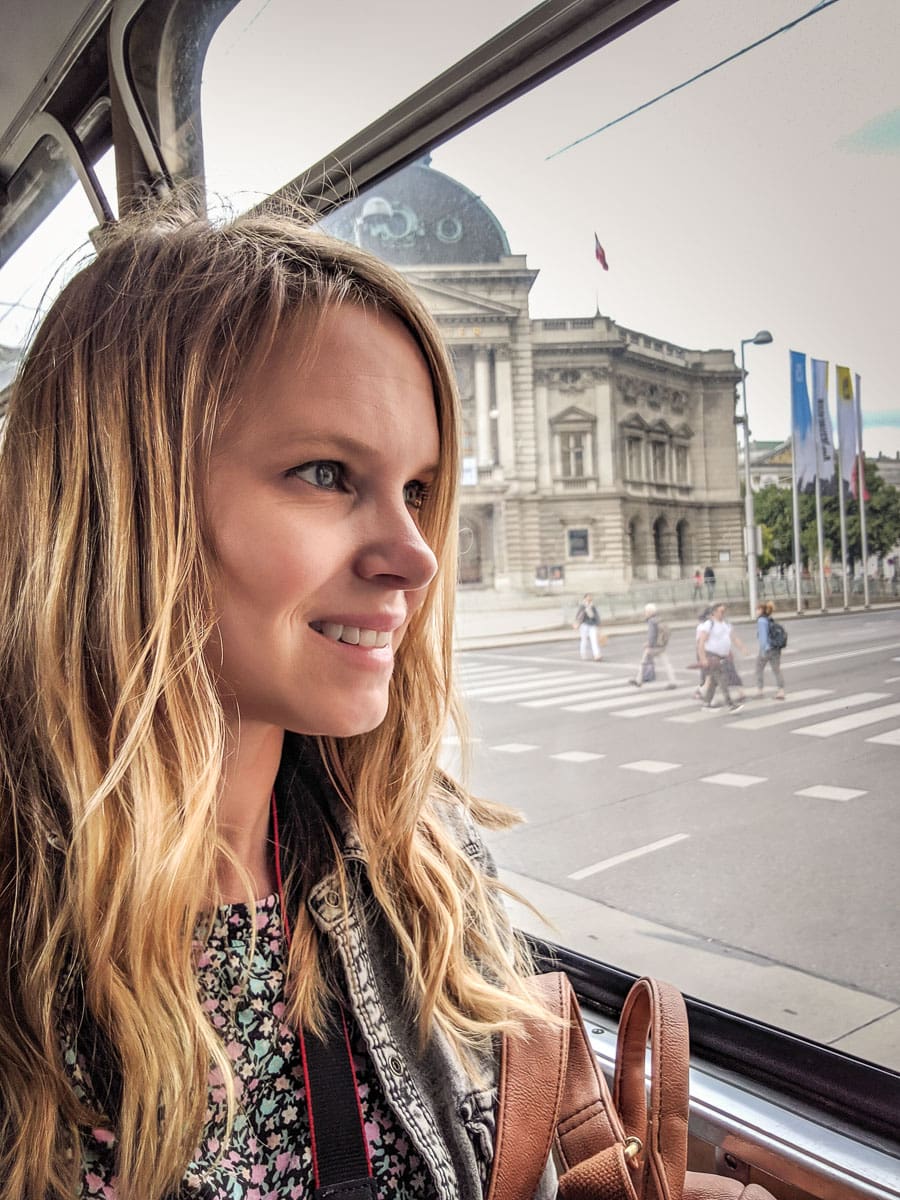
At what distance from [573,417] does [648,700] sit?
56cm

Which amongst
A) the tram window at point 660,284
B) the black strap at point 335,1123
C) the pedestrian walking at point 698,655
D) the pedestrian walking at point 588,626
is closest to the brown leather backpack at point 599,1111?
the black strap at point 335,1123

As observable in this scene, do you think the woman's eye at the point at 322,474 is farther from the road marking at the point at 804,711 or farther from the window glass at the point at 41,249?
the window glass at the point at 41,249

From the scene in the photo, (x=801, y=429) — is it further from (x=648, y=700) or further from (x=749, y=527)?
→ (x=648, y=700)

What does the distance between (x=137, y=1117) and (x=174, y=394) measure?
656mm

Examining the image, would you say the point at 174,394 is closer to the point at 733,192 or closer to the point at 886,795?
the point at 733,192

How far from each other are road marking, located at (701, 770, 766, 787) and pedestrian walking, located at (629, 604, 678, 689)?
0.17 m

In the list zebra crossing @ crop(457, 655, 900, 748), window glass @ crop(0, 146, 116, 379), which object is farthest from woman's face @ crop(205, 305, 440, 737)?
window glass @ crop(0, 146, 116, 379)

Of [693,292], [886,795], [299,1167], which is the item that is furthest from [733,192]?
[299,1167]

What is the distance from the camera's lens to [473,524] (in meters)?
1.85

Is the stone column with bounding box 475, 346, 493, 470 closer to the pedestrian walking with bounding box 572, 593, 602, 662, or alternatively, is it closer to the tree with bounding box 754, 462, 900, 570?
the pedestrian walking with bounding box 572, 593, 602, 662

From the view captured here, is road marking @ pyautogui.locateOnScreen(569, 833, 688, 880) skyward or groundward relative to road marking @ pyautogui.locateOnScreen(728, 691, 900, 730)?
groundward

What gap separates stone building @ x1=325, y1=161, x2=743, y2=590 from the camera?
4.83 ft

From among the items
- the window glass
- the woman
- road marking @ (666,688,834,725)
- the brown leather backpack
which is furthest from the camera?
the window glass

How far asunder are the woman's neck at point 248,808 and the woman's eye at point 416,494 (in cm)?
30
